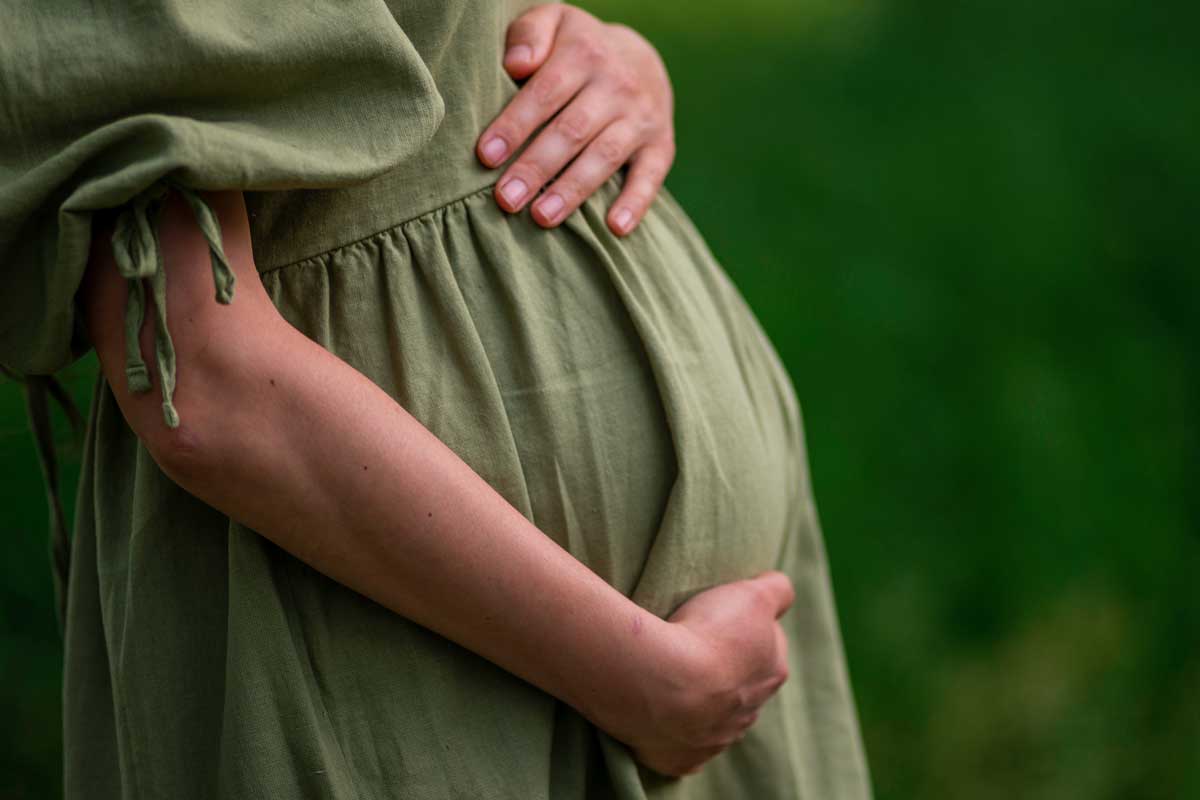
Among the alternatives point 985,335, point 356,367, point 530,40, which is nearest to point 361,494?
point 356,367

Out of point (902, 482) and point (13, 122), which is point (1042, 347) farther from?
point (13, 122)

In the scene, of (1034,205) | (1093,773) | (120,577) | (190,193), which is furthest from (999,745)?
(190,193)

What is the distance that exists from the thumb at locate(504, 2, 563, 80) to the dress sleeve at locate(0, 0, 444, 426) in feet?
0.82

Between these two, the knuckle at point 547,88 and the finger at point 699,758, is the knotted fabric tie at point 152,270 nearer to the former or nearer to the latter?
Answer: the knuckle at point 547,88

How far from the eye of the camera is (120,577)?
82 cm

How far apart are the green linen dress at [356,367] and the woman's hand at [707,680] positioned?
0.02 meters

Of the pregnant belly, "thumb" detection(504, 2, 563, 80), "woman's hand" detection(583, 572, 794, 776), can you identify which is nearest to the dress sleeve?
the pregnant belly

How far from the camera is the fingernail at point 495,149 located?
86cm

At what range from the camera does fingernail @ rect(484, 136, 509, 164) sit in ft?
2.81

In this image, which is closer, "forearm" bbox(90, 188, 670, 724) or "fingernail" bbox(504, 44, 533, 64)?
"forearm" bbox(90, 188, 670, 724)

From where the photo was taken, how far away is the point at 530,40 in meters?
0.97

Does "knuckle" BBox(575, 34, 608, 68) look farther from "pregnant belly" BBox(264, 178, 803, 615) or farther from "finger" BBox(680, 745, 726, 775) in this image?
"finger" BBox(680, 745, 726, 775)

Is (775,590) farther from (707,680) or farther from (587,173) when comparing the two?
(587,173)

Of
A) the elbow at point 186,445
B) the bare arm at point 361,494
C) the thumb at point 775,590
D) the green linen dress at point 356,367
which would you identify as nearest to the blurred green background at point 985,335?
the thumb at point 775,590
